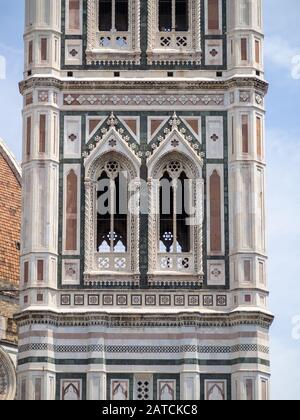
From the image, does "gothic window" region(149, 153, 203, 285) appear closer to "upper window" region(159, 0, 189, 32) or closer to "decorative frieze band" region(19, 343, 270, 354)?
"decorative frieze band" region(19, 343, 270, 354)

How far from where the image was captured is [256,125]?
1742 inches

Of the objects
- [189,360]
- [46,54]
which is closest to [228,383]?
[189,360]

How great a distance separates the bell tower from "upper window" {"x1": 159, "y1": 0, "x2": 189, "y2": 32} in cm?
3

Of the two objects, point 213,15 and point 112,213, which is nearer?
point 112,213

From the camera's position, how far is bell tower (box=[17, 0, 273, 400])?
42.5m

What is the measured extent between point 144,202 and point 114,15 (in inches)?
167

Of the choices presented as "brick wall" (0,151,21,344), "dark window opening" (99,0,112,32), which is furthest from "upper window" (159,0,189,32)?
"brick wall" (0,151,21,344)

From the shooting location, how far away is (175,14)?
149ft

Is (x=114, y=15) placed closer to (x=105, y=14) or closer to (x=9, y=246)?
(x=105, y=14)

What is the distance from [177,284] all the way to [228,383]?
91.3 inches

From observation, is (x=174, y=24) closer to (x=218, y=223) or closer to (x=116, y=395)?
(x=218, y=223)

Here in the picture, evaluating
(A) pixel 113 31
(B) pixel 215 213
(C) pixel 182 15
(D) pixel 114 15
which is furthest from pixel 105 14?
(B) pixel 215 213

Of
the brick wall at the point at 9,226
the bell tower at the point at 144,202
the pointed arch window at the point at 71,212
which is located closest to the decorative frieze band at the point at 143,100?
the bell tower at the point at 144,202
